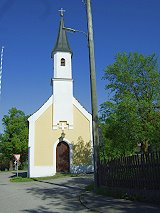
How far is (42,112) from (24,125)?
98.4 ft

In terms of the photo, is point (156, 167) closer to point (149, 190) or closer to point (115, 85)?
point (149, 190)

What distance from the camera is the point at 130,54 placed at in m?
20.0

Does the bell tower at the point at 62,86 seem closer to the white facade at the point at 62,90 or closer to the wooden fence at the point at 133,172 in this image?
the white facade at the point at 62,90

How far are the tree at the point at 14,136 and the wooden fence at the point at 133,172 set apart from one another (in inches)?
1624

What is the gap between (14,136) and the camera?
5162 centimetres

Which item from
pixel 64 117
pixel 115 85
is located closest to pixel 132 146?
pixel 115 85

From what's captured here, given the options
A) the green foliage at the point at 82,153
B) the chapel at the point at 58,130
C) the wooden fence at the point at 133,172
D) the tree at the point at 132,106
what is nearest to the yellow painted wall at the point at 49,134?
the chapel at the point at 58,130

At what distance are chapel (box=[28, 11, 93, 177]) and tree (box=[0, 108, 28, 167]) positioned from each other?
2741 cm

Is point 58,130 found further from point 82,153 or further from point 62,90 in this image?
point 62,90

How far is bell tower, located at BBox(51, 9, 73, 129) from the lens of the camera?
25500 mm

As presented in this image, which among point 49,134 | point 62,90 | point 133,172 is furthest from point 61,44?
point 133,172

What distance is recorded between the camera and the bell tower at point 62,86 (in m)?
25.5

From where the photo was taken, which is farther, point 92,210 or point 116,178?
point 116,178

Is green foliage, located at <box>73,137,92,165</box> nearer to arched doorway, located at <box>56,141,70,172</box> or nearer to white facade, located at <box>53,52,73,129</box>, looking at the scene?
arched doorway, located at <box>56,141,70,172</box>
